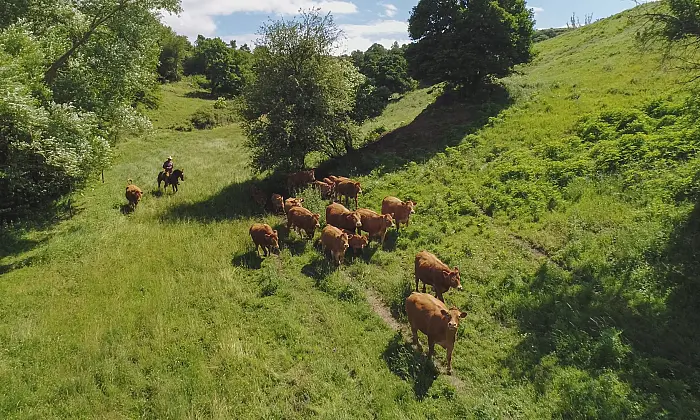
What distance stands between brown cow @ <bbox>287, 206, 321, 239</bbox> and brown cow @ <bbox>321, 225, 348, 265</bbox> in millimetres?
1820

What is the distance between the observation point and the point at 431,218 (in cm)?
1650

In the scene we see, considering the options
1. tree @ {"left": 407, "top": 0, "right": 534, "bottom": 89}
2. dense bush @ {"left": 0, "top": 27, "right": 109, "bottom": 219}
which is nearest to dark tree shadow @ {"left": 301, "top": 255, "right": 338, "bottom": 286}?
dense bush @ {"left": 0, "top": 27, "right": 109, "bottom": 219}

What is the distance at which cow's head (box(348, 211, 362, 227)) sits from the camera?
15.0 meters

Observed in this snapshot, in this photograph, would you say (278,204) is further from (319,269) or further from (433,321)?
(433,321)

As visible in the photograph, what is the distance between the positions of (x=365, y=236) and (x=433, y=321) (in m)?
6.86

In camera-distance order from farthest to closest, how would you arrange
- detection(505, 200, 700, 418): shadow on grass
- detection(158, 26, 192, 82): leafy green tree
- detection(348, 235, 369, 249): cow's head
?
detection(158, 26, 192, 82): leafy green tree < detection(348, 235, 369, 249): cow's head < detection(505, 200, 700, 418): shadow on grass

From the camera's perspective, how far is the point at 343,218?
628 inches

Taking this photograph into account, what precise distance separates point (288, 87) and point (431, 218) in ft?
40.9

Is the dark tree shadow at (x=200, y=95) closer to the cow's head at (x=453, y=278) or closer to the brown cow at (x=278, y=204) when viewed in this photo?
the brown cow at (x=278, y=204)

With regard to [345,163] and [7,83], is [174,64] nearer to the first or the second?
[345,163]

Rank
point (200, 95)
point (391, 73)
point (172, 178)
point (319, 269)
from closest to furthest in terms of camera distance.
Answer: point (319, 269)
point (172, 178)
point (391, 73)
point (200, 95)

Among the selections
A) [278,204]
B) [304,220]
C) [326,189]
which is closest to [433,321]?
[304,220]

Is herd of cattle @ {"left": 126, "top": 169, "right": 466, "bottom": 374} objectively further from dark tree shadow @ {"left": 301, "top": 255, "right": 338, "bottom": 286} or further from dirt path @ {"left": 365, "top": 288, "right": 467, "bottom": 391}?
dark tree shadow @ {"left": 301, "top": 255, "right": 338, "bottom": 286}

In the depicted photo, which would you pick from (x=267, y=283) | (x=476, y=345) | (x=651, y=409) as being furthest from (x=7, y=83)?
(x=651, y=409)
